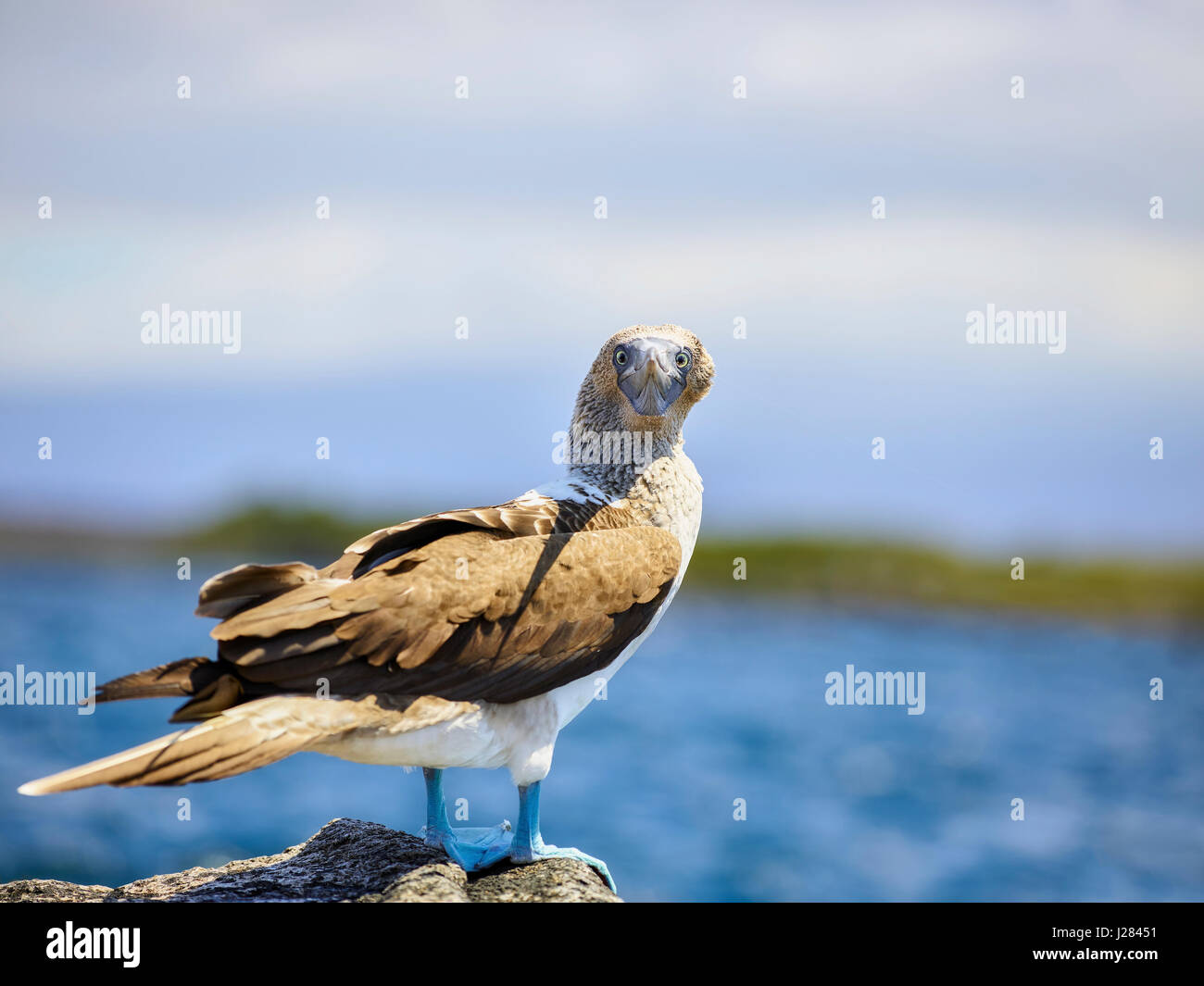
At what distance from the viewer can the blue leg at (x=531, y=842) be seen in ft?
23.8

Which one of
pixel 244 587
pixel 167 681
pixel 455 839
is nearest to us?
pixel 167 681

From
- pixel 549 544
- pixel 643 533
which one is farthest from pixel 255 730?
pixel 643 533

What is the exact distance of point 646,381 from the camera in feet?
25.6

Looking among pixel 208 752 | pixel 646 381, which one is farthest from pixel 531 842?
Answer: pixel 646 381

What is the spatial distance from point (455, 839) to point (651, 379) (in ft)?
11.5

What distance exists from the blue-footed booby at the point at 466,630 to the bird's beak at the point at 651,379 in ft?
0.04

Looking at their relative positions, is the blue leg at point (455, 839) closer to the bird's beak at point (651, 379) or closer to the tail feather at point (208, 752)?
the tail feather at point (208, 752)

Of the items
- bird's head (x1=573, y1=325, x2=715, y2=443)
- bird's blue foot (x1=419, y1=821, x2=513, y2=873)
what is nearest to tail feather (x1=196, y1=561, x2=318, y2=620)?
bird's blue foot (x1=419, y1=821, x2=513, y2=873)

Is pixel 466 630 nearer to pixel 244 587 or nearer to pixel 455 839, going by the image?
pixel 244 587

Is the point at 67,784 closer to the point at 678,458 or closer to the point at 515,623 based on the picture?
the point at 515,623

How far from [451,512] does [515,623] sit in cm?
89

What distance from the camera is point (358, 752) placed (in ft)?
21.0

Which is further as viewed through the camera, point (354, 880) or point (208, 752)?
point (354, 880)

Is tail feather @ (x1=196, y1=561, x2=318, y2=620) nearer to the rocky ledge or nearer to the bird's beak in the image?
the rocky ledge
